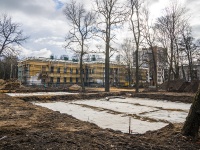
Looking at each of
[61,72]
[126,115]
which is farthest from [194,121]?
[61,72]

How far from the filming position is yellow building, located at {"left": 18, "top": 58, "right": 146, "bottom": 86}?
1978 inches

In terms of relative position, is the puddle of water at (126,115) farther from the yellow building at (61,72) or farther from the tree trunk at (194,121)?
the yellow building at (61,72)

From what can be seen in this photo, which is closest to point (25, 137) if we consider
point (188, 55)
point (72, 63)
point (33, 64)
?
point (188, 55)

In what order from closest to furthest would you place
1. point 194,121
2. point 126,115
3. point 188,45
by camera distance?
1. point 194,121
2. point 126,115
3. point 188,45

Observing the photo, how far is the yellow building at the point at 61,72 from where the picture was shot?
50.2 meters

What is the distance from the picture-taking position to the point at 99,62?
61469mm

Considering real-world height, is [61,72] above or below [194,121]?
above

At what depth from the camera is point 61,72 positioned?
56.2m

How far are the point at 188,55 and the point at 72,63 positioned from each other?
3331 centimetres

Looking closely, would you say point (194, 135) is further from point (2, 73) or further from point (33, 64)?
point (2, 73)

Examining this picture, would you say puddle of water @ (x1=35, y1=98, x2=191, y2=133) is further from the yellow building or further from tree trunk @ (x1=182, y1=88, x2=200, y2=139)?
the yellow building

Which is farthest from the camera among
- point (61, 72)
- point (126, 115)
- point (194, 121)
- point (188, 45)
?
point (61, 72)

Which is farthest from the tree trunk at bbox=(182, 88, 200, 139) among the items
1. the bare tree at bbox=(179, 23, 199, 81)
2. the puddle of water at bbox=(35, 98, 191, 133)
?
the bare tree at bbox=(179, 23, 199, 81)

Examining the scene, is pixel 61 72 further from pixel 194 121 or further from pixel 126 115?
pixel 194 121
